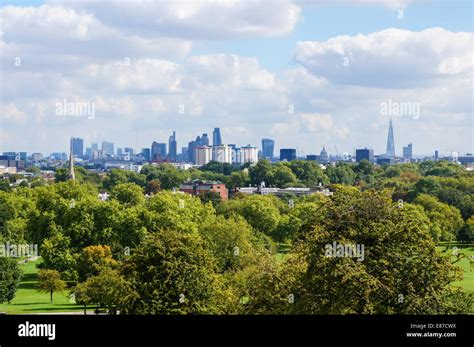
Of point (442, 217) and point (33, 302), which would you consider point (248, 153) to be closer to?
point (442, 217)

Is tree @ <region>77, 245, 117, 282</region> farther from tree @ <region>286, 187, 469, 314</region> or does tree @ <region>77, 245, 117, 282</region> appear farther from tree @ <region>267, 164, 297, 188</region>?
tree @ <region>267, 164, 297, 188</region>

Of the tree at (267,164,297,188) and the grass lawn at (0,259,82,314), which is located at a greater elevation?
the tree at (267,164,297,188)

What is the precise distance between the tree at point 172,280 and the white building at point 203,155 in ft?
479

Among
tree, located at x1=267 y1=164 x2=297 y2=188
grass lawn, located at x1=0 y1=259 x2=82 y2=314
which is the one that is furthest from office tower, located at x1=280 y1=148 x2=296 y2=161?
grass lawn, located at x1=0 y1=259 x2=82 y2=314

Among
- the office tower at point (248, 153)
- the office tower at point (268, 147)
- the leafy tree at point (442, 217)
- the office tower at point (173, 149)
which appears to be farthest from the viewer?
the office tower at point (173, 149)

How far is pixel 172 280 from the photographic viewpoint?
82.9 feet

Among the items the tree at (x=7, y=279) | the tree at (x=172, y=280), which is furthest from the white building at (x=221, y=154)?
the tree at (x=172, y=280)

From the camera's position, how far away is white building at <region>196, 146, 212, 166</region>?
173m

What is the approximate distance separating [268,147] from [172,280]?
5930 inches

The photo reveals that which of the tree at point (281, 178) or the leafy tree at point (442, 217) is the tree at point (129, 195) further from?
the tree at point (281, 178)

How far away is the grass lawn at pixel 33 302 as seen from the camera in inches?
1475

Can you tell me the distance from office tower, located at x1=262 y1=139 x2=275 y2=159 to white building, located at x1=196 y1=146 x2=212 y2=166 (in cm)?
1282

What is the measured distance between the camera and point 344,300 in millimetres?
21406
